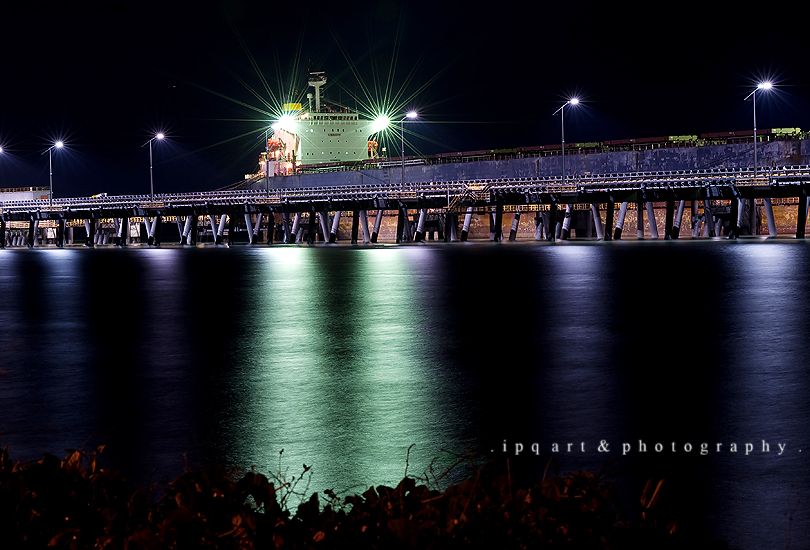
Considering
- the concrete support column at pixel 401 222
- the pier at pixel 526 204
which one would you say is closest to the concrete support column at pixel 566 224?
the pier at pixel 526 204

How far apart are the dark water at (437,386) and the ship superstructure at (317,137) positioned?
105958 millimetres

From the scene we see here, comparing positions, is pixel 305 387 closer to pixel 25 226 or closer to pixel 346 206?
pixel 346 206

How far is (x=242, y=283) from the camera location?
93.7 ft

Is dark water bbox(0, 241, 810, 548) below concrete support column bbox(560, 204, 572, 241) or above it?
below

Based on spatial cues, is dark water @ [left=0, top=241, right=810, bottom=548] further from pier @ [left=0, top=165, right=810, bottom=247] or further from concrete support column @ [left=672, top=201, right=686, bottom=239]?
concrete support column @ [left=672, top=201, right=686, bottom=239]

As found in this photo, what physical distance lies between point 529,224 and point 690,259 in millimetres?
57476

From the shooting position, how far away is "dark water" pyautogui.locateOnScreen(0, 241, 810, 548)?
6434 mm

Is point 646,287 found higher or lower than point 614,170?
lower

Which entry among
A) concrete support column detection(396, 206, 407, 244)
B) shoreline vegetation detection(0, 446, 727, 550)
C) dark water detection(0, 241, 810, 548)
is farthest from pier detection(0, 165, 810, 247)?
shoreline vegetation detection(0, 446, 727, 550)

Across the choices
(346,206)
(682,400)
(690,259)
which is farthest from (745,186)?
(682,400)

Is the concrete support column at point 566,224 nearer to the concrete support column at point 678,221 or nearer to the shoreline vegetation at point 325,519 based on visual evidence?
the concrete support column at point 678,221

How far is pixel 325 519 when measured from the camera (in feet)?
11.7

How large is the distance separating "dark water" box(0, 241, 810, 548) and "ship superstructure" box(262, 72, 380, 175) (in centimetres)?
10596

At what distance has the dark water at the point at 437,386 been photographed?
643 centimetres
